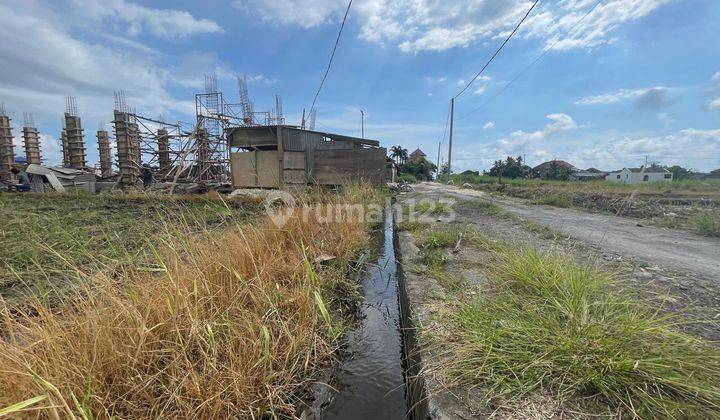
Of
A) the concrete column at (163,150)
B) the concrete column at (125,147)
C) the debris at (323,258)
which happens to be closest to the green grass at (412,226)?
the debris at (323,258)

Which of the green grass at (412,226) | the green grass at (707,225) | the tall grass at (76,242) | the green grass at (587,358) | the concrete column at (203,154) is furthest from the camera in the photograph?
the concrete column at (203,154)

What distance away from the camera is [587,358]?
4.35 feet

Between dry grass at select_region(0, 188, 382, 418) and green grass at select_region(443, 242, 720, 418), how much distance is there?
93cm

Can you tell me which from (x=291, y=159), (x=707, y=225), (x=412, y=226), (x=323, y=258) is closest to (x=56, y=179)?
(x=291, y=159)

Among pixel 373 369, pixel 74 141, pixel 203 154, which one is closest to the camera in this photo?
pixel 373 369

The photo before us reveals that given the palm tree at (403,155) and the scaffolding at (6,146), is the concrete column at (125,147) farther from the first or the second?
the palm tree at (403,155)

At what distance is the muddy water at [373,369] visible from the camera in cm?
169

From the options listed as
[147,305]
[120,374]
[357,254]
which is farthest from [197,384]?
[357,254]

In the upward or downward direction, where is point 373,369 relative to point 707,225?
downward

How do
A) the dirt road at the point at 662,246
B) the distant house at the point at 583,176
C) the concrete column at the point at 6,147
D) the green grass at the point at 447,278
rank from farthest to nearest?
the distant house at the point at 583,176, the concrete column at the point at 6,147, the dirt road at the point at 662,246, the green grass at the point at 447,278

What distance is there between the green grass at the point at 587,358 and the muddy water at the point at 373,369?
500 millimetres

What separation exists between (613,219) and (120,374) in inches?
360

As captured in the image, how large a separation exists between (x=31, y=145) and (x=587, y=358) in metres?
32.9

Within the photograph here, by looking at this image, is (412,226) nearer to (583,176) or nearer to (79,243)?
(79,243)
